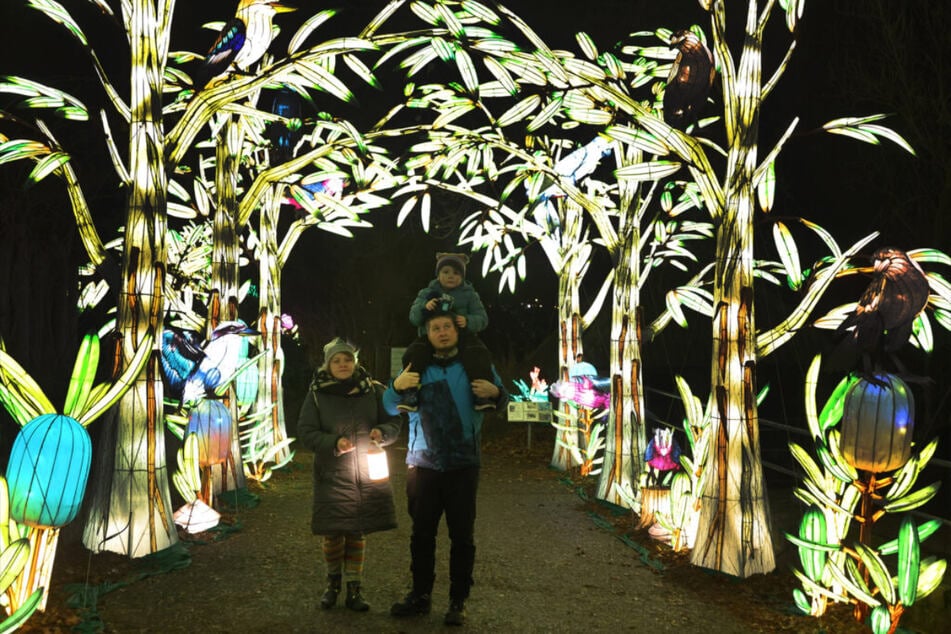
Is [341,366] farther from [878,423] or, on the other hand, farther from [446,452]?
[878,423]

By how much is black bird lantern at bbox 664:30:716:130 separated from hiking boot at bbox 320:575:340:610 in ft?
11.7

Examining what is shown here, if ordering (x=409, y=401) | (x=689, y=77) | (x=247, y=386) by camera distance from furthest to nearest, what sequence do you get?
(x=247, y=386) → (x=689, y=77) → (x=409, y=401)

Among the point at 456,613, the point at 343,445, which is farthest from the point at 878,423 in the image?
the point at 343,445

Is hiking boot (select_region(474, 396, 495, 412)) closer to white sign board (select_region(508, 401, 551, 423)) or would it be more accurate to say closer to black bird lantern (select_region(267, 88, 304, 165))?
black bird lantern (select_region(267, 88, 304, 165))

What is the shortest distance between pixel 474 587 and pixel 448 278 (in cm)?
205

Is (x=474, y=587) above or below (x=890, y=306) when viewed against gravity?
below

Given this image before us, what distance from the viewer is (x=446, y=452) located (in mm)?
5047

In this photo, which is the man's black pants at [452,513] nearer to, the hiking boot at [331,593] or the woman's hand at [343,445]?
the woman's hand at [343,445]

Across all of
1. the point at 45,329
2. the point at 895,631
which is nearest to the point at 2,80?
the point at 895,631

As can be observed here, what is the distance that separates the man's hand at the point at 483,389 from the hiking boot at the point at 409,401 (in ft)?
1.10

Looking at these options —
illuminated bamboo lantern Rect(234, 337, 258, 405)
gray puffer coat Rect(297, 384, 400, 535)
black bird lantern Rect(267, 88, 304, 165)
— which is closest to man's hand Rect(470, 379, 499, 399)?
gray puffer coat Rect(297, 384, 400, 535)

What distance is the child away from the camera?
5156 millimetres

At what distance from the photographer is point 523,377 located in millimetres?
19531

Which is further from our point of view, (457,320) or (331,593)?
(331,593)
